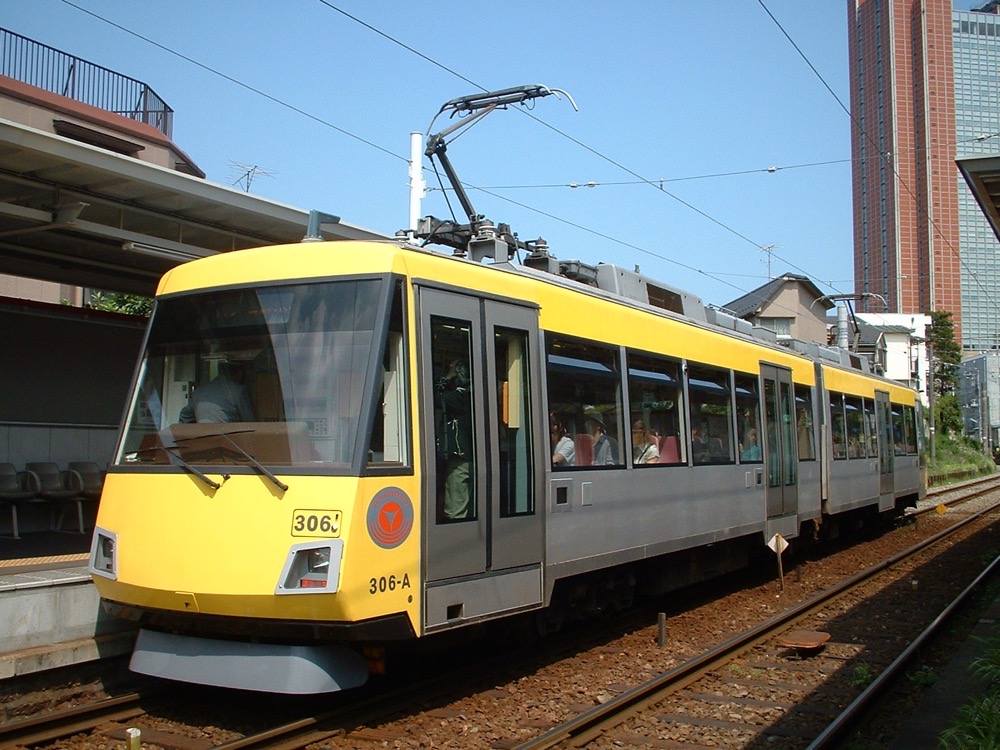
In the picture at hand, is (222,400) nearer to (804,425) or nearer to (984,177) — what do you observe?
(984,177)

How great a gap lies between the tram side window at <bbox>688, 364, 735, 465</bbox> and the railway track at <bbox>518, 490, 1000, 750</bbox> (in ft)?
6.06

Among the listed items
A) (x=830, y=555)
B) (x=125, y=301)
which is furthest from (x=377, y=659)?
(x=125, y=301)

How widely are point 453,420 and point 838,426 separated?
437 inches

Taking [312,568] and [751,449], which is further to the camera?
[751,449]

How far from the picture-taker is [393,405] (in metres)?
6.56

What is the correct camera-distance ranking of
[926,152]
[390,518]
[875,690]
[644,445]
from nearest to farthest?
1. [390,518]
2. [875,690]
3. [644,445]
4. [926,152]

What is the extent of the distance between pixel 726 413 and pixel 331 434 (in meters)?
6.35

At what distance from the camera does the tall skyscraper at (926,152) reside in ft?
338

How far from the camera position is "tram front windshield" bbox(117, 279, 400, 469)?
21.0 feet

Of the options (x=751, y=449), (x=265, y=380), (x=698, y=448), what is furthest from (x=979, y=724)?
(x=751, y=449)

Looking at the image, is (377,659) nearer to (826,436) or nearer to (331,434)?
(331,434)

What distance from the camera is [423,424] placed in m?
6.65

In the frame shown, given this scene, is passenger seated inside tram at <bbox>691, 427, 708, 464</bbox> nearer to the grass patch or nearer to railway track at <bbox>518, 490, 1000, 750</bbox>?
railway track at <bbox>518, 490, 1000, 750</bbox>

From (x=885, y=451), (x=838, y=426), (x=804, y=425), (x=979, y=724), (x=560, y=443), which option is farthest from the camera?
(x=885, y=451)
